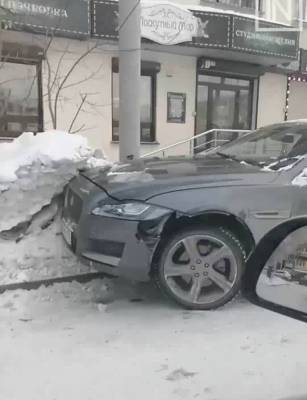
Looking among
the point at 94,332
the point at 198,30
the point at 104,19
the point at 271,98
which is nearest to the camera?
the point at 94,332

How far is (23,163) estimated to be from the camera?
5176 mm

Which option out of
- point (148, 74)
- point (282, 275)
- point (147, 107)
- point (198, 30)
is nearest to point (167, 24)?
point (198, 30)

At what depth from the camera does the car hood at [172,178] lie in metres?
4.28

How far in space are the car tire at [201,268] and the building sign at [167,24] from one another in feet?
28.1

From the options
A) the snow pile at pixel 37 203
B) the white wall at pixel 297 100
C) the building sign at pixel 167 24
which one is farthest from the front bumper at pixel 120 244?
the white wall at pixel 297 100

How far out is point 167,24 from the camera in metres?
12.1

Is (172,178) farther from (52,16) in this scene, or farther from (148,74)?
(148,74)

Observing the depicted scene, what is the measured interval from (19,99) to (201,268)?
882cm

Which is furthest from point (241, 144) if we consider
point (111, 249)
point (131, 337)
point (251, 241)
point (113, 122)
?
point (113, 122)

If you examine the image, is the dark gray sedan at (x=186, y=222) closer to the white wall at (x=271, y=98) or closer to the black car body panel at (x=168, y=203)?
the black car body panel at (x=168, y=203)

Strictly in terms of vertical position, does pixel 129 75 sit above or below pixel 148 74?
below

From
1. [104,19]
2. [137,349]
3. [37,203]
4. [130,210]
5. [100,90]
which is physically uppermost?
[104,19]

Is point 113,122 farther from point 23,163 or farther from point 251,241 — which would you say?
point 251,241

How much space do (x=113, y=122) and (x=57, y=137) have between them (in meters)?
7.89
